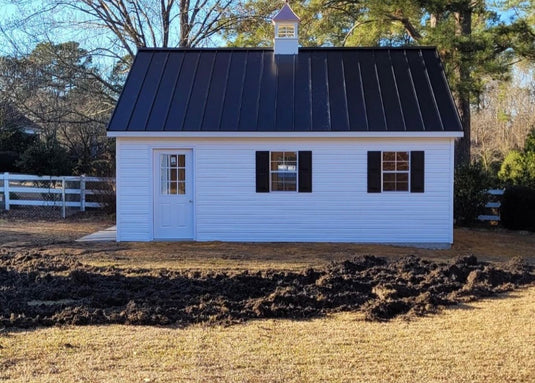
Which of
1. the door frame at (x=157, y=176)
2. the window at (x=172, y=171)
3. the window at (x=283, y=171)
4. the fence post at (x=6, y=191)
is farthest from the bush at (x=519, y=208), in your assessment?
the fence post at (x=6, y=191)

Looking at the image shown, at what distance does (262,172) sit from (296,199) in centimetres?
103

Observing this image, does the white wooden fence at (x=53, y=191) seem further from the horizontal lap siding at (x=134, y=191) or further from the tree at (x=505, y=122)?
the tree at (x=505, y=122)

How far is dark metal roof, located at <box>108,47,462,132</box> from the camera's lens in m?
13.2

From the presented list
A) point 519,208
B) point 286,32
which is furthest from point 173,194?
point 519,208

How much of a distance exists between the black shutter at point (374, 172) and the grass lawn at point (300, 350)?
537 centimetres

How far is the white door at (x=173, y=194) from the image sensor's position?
13438 mm

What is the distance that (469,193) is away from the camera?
56.1 feet

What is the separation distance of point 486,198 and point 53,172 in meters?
15.5

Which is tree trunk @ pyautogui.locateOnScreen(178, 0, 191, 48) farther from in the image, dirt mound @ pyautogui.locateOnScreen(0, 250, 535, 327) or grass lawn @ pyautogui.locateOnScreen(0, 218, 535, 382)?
grass lawn @ pyautogui.locateOnScreen(0, 218, 535, 382)

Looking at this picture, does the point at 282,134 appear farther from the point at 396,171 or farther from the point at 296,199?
the point at 396,171

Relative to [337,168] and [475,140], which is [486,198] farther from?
[475,140]

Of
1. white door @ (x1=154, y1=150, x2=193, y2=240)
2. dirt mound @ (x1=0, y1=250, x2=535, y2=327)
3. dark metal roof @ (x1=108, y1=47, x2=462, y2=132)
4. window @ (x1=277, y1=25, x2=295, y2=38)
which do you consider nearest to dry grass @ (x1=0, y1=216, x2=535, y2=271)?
white door @ (x1=154, y1=150, x2=193, y2=240)

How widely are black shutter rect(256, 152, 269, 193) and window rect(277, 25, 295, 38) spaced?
453 centimetres

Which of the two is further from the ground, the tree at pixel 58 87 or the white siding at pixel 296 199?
the tree at pixel 58 87
